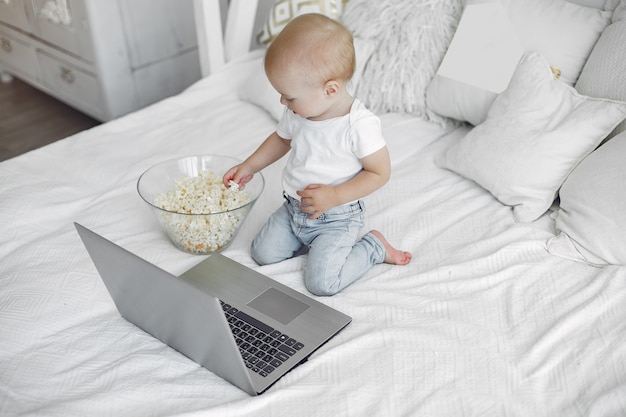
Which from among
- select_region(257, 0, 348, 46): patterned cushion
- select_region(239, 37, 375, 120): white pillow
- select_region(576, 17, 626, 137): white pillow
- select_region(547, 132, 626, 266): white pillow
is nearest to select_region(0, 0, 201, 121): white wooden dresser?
select_region(257, 0, 348, 46): patterned cushion

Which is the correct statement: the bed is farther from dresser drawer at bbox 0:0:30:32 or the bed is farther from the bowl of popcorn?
dresser drawer at bbox 0:0:30:32

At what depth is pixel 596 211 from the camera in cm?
130

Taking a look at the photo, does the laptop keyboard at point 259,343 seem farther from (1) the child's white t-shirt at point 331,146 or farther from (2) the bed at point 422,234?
(1) the child's white t-shirt at point 331,146

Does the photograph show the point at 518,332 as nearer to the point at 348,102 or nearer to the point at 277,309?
the point at 277,309

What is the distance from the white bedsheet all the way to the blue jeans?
0.10ft

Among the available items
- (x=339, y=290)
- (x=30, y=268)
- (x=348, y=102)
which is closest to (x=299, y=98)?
(x=348, y=102)

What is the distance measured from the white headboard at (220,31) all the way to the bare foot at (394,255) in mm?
1084

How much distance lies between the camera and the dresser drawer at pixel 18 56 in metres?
2.79

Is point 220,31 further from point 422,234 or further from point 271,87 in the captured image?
point 422,234

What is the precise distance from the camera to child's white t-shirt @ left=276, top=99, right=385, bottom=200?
1272 mm

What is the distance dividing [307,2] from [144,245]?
102 cm

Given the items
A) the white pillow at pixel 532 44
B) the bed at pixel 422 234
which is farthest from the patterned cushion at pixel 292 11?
the white pillow at pixel 532 44

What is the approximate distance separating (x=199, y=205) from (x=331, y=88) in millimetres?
374

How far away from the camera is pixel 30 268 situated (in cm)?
131
